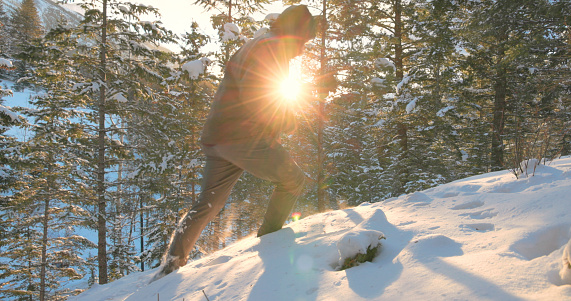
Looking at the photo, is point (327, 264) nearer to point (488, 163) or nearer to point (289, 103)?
point (289, 103)

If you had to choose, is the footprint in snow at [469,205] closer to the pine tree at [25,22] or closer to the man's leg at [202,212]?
the man's leg at [202,212]

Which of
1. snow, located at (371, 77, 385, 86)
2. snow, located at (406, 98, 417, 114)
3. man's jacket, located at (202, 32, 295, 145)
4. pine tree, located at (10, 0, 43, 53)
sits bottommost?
man's jacket, located at (202, 32, 295, 145)

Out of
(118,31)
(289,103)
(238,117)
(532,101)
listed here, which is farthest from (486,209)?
(532,101)

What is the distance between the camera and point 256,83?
2531mm

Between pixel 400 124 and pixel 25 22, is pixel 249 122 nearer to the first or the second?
pixel 400 124

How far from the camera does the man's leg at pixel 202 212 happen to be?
8.68 feet

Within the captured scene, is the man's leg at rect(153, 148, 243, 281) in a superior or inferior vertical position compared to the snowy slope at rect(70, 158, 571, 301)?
superior

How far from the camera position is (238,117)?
261 centimetres

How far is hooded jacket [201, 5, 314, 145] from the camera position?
2492mm

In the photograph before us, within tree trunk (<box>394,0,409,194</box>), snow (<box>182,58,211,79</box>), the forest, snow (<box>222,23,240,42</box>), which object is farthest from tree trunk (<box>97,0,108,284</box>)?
tree trunk (<box>394,0,409,194</box>)

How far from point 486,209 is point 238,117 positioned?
2091mm

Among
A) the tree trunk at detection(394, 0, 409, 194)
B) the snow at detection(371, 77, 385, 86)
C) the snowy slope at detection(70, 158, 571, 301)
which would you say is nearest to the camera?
the snowy slope at detection(70, 158, 571, 301)

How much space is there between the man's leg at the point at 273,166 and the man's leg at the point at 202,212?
0.19 metres

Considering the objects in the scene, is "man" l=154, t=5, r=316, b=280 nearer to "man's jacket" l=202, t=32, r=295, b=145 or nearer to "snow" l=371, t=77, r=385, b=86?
"man's jacket" l=202, t=32, r=295, b=145
